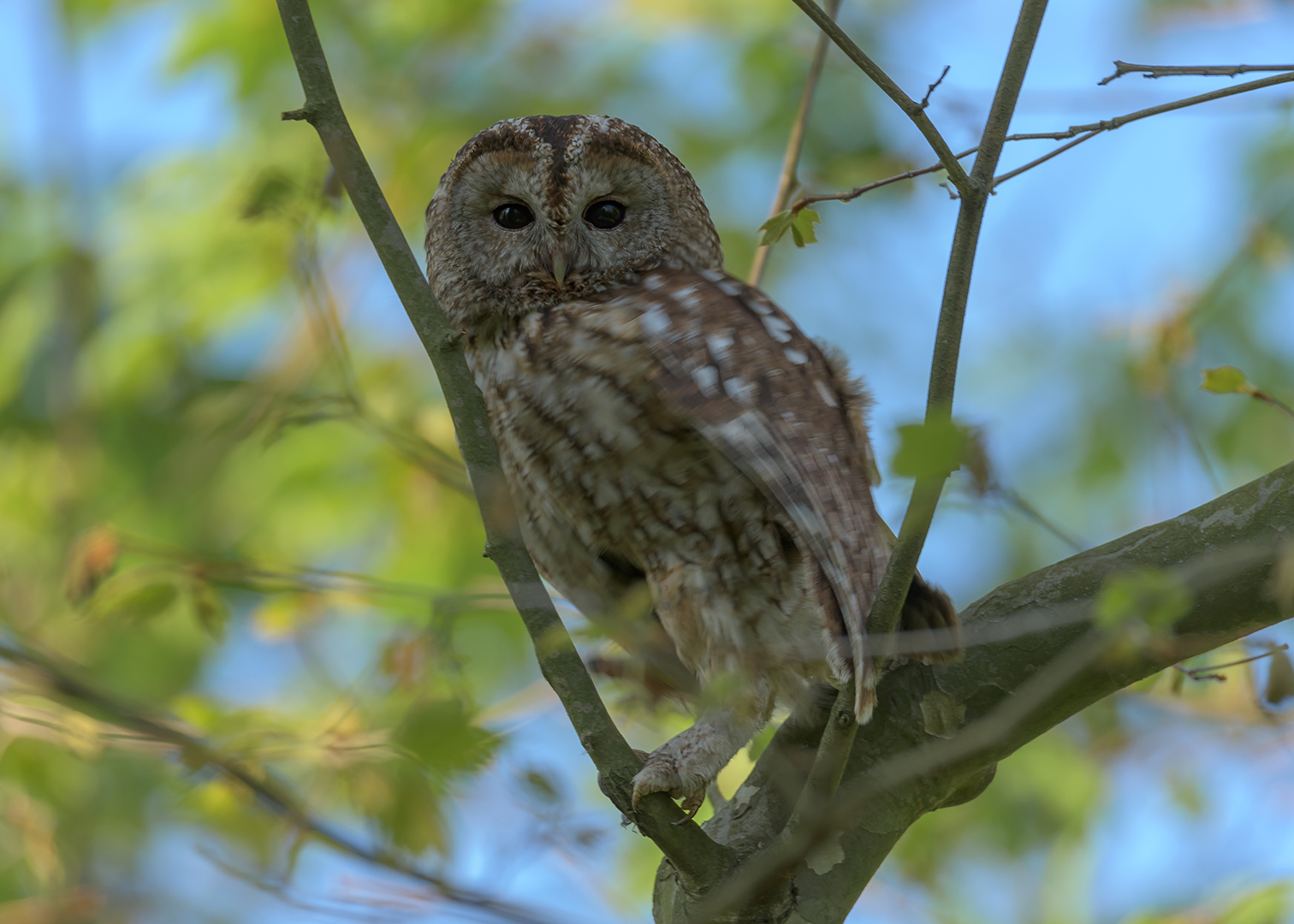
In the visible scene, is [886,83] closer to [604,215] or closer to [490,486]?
[490,486]

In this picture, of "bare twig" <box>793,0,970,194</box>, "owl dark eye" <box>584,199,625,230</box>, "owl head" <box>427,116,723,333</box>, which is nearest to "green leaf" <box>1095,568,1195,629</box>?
"bare twig" <box>793,0,970,194</box>

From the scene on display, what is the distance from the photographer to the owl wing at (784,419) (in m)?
1.88

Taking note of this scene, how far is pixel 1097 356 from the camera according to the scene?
5.14 metres

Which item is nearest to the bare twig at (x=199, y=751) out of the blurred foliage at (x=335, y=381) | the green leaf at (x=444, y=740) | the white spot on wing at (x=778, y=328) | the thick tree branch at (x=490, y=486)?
the green leaf at (x=444, y=740)

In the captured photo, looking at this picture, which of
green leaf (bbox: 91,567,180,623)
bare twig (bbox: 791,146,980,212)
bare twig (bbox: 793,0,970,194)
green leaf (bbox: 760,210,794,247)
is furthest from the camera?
green leaf (bbox: 91,567,180,623)

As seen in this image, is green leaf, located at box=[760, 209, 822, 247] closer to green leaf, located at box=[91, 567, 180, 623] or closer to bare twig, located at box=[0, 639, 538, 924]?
bare twig, located at box=[0, 639, 538, 924]

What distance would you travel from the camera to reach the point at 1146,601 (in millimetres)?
1177

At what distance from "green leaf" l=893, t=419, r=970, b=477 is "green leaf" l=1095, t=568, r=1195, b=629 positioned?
9.3 inches

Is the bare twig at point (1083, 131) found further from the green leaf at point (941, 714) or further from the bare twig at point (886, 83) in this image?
the green leaf at point (941, 714)

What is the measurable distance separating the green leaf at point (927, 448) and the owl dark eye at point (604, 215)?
1.62m

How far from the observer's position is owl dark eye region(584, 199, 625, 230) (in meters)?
2.66

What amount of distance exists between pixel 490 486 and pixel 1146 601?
1002mm

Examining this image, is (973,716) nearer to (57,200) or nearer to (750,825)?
(750,825)

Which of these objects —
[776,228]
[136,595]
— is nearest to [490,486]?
[776,228]
